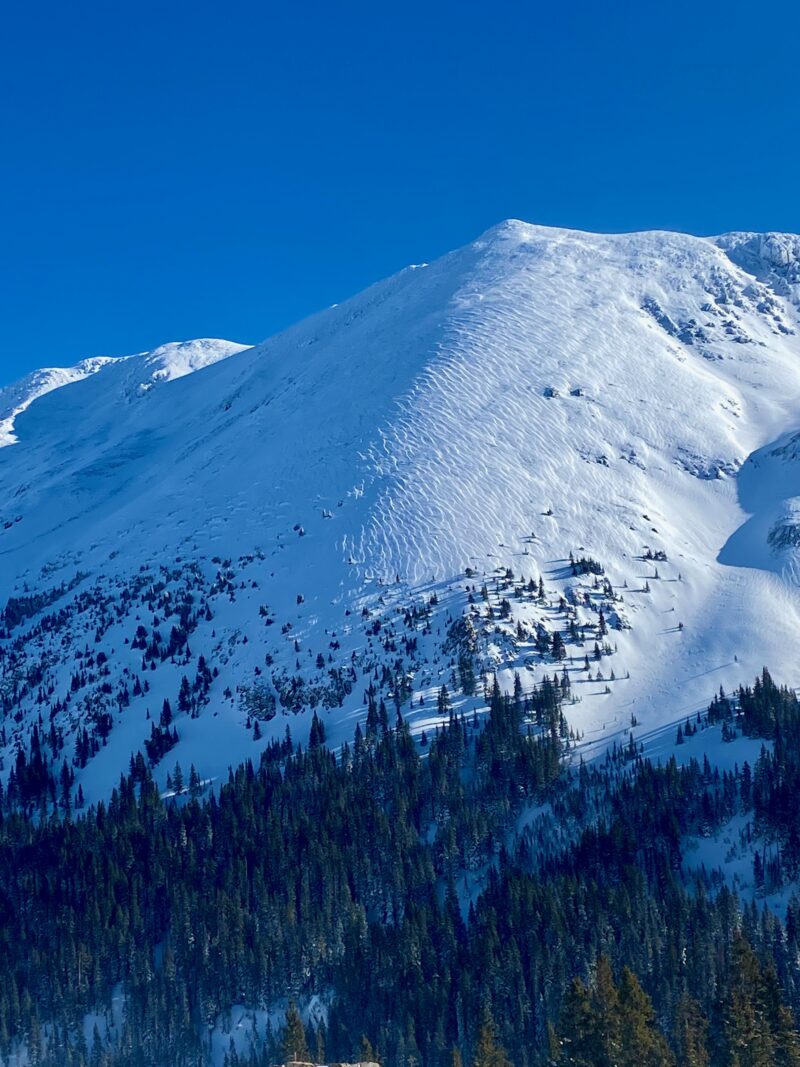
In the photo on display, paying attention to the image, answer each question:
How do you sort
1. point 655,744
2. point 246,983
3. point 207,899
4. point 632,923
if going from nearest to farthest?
1. point 632,923
2. point 246,983
3. point 207,899
4. point 655,744

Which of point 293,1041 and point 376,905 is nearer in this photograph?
point 293,1041

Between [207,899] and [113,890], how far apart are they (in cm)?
1511

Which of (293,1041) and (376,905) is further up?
(293,1041)

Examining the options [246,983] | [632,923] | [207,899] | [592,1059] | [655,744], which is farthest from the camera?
[655,744]

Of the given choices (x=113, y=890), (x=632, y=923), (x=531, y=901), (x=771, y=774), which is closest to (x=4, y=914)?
(x=113, y=890)

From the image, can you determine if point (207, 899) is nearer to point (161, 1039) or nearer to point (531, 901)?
point (161, 1039)

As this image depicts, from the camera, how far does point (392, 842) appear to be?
6324 inches

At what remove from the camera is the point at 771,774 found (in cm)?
15650

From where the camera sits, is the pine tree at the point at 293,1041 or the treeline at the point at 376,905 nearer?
the pine tree at the point at 293,1041

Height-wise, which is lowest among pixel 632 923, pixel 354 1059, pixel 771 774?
pixel 354 1059

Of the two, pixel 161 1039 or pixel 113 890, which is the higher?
pixel 113 890

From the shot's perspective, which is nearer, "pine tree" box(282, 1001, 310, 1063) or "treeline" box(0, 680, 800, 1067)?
"pine tree" box(282, 1001, 310, 1063)

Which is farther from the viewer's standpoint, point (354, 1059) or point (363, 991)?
point (363, 991)

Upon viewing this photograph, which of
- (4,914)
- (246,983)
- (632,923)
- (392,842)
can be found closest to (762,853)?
(632,923)
